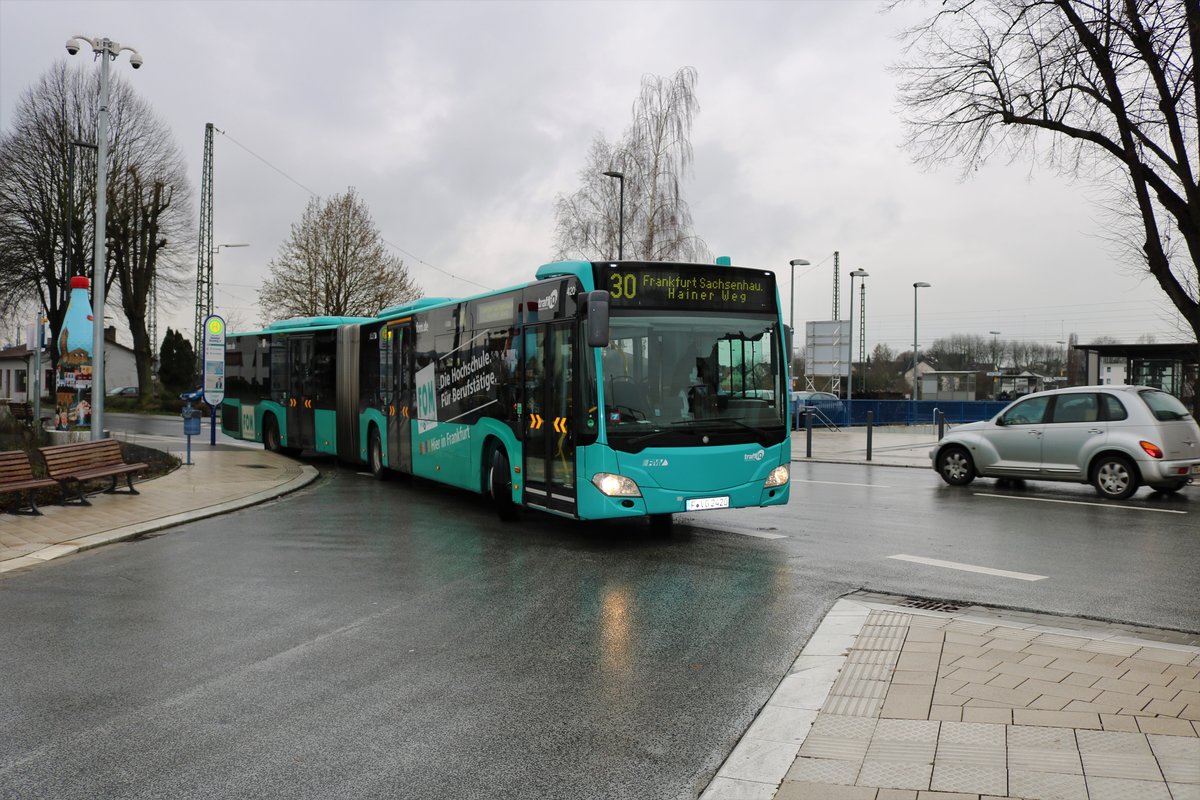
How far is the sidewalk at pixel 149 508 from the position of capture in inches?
401

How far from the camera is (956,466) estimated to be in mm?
16562

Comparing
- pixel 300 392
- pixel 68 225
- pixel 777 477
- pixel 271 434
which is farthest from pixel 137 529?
pixel 68 225

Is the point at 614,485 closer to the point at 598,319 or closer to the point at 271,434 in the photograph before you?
the point at 598,319

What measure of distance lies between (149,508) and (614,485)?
6.82 metres

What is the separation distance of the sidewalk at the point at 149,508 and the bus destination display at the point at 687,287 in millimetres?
6059

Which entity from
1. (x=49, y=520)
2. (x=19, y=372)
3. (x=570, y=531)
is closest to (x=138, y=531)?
(x=49, y=520)

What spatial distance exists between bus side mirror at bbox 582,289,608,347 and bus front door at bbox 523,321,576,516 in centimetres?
78

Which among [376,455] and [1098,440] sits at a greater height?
[1098,440]

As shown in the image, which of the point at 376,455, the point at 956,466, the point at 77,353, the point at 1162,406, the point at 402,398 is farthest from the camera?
the point at 77,353

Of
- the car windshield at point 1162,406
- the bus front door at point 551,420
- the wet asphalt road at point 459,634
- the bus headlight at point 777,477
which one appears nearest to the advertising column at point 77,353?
the wet asphalt road at point 459,634

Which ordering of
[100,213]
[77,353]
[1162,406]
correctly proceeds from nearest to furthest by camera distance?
[1162,406] → [100,213] → [77,353]

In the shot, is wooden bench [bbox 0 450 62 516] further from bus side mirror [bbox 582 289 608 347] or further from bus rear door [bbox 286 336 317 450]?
bus rear door [bbox 286 336 317 450]

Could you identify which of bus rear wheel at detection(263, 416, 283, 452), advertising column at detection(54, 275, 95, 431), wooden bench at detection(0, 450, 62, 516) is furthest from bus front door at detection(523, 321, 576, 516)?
advertising column at detection(54, 275, 95, 431)

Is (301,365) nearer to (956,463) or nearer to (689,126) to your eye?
(956,463)
